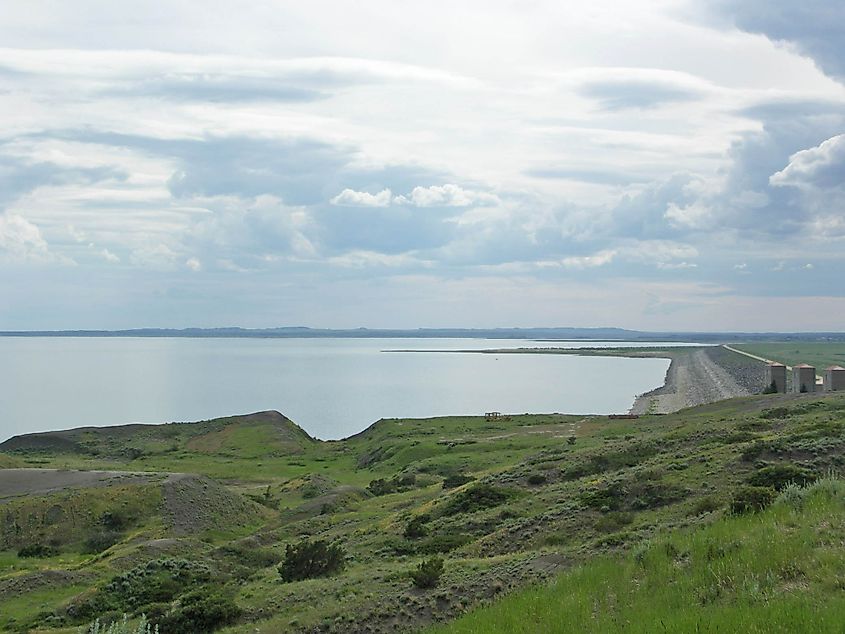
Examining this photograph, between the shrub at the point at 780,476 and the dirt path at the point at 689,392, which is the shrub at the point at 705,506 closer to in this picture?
the shrub at the point at 780,476

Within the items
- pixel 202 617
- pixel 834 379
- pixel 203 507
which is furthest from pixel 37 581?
pixel 834 379

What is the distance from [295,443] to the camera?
8094cm

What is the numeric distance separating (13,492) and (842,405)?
4410cm

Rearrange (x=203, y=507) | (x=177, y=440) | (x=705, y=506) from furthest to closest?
1. (x=177, y=440)
2. (x=203, y=507)
3. (x=705, y=506)

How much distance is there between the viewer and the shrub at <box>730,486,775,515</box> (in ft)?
51.5

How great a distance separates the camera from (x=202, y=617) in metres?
16.6

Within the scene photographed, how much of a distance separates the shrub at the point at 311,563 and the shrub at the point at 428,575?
487cm

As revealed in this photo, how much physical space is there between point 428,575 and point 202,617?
16.1 feet

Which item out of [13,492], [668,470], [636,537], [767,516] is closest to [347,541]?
[668,470]

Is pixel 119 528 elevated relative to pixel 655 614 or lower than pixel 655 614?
lower

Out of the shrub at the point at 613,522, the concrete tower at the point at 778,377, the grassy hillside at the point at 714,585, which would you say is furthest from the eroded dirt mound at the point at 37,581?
the concrete tower at the point at 778,377

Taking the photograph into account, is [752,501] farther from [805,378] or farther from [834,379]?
[805,378]

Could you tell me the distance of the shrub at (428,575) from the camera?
15.8 meters

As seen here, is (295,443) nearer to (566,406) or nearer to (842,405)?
(842,405)
